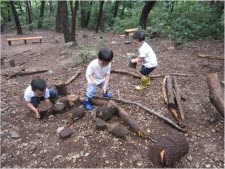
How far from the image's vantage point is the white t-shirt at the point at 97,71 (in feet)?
13.8

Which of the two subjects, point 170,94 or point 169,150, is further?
point 170,94

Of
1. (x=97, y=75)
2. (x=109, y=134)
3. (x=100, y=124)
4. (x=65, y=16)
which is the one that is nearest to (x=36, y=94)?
(x=97, y=75)

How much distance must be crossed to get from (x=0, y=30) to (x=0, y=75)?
15640mm

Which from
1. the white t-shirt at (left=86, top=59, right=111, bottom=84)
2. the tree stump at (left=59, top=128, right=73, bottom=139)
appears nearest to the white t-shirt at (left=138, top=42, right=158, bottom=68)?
the white t-shirt at (left=86, top=59, right=111, bottom=84)

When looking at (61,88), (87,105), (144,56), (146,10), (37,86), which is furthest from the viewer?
(146,10)

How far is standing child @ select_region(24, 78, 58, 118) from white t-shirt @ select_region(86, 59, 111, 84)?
0.84 meters

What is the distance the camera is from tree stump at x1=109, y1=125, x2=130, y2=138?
11.7ft

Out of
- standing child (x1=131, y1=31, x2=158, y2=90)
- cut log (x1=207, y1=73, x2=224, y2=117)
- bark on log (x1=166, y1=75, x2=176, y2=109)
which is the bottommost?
bark on log (x1=166, y1=75, x2=176, y2=109)

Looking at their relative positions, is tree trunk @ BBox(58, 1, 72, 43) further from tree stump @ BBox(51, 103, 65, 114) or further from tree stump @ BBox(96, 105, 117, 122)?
tree stump @ BBox(96, 105, 117, 122)

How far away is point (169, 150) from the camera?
3.00 meters

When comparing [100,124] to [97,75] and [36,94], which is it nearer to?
[97,75]

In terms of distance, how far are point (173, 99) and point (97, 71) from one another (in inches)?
61.1

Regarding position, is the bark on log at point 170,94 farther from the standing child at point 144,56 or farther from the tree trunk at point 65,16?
the tree trunk at point 65,16

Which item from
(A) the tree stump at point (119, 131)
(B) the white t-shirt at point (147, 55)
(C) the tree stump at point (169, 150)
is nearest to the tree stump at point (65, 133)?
(A) the tree stump at point (119, 131)
